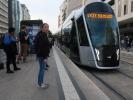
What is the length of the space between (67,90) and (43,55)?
1152mm

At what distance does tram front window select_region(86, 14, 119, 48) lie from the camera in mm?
16938

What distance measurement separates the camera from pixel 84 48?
17438 mm

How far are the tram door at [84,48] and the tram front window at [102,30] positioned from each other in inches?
15.8

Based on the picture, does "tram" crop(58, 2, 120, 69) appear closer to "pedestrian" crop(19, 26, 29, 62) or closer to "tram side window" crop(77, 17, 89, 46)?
"tram side window" crop(77, 17, 89, 46)

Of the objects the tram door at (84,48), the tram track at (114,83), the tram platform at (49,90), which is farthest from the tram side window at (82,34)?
the tram platform at (49,90)

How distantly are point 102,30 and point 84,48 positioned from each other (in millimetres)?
1212

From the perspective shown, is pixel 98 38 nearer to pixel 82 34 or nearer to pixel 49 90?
pixel 82 34

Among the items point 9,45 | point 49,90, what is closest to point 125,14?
point 9,45

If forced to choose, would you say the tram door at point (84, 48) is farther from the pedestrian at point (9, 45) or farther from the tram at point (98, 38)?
the pedestrian at point (9, 45)

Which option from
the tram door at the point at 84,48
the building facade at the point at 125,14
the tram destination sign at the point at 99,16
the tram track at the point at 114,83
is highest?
the building facade at the point at 125,14

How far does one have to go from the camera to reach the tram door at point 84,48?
16964mm

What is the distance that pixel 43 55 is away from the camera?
31.7ft

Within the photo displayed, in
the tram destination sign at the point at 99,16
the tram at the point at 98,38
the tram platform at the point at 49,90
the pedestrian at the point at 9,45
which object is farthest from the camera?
the tram destination sign at the point at 99,16

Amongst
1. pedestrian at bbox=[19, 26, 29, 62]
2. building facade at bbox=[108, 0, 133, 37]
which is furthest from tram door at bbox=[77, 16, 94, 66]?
building facade at bbox=[108, 0, 133, 37]
